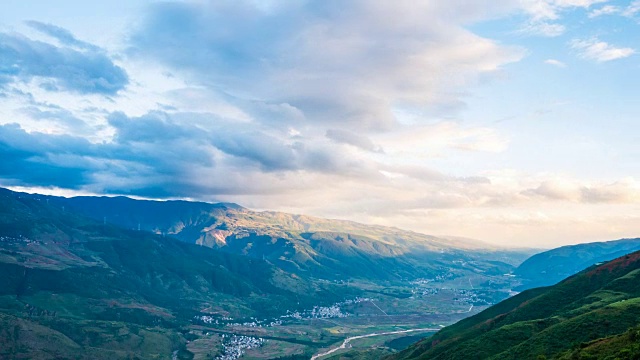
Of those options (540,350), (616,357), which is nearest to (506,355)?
(540,350)

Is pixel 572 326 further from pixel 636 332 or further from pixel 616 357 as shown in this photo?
pixel 616 357

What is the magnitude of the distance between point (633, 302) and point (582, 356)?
283ft

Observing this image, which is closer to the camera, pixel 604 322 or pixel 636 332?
pixel 636 332

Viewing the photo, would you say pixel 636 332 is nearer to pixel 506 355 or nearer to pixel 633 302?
pixel 506 355

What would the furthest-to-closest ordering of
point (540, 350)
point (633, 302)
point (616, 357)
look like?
point (633, 302) → point (540, 350) → point (616, 357)

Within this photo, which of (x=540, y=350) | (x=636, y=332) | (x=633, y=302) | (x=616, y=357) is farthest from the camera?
(x=633, y=302)

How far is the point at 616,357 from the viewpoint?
4626 inches

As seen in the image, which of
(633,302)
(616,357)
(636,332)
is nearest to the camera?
(616,357)

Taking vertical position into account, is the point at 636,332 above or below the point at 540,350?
above

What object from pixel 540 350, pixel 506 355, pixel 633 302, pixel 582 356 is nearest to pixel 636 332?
pixel 582 356

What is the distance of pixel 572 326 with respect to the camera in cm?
18750

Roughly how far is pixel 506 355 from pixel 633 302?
194 ft

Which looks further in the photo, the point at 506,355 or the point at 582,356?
the point at 506,355

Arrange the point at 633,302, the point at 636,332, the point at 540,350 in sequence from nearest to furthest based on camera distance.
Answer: the point at 636,332, the point at 540,350, the point at 633,302
